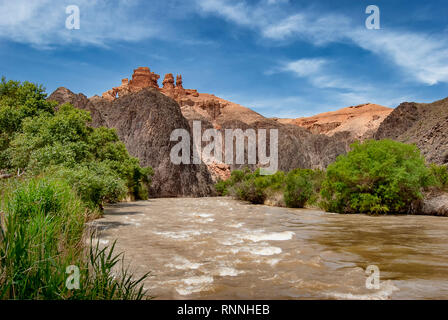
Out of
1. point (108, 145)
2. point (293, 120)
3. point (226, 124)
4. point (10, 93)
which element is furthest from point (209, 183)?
point (293, 120)

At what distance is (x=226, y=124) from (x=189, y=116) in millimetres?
12581

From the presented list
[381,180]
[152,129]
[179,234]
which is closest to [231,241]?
[179,234]

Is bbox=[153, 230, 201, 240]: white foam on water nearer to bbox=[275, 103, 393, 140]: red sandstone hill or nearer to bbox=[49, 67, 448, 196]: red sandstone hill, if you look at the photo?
bbox=[49, 67, 448, 196]: red sandstone hill

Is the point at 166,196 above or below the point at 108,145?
below

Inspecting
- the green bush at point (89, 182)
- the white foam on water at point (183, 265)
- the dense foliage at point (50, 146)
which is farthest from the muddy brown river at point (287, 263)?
the dense foliage at point (50, 146)

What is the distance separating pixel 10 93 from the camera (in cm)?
2166

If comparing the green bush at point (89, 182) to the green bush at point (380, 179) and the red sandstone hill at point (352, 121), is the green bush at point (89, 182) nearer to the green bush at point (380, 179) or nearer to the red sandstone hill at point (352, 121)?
the green bush at point (380, 179)

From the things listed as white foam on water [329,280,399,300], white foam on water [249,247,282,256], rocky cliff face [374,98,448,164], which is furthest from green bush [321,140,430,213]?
white foam on water [329,280,399,300]

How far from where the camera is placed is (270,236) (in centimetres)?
977

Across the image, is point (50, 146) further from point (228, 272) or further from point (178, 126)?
point (178, 126)

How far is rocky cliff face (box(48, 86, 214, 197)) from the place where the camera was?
184 feet

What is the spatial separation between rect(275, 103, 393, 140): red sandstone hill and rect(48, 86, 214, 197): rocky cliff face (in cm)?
4592
